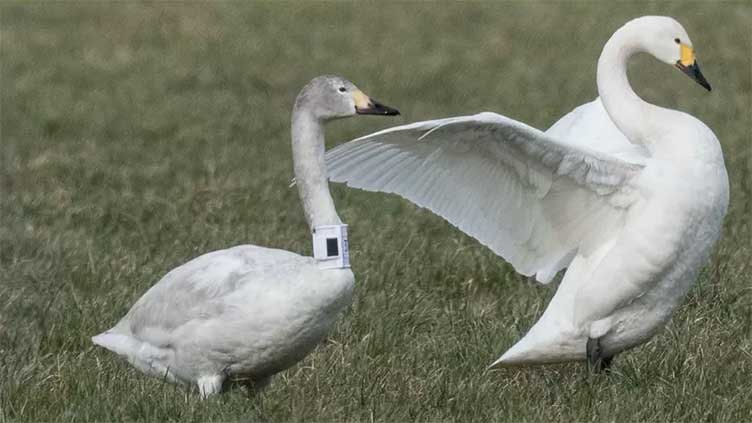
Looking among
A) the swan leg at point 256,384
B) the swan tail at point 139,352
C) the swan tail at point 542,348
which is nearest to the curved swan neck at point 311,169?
the swan leg at point 256,384

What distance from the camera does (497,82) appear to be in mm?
14867

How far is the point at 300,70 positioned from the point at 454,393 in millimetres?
10023

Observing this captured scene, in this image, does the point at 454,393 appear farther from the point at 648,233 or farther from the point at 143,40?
the point at 143,40

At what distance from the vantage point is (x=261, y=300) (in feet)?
17.7

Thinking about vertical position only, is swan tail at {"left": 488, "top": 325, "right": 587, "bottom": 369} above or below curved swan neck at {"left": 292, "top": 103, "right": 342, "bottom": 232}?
below

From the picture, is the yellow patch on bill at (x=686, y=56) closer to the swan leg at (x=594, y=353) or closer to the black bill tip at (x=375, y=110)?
the swan leg at (x=594, y=353)

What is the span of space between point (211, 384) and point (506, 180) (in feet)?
4.72

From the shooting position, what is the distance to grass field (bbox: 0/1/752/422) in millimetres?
5684

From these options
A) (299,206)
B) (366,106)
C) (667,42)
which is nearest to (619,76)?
(667,42)

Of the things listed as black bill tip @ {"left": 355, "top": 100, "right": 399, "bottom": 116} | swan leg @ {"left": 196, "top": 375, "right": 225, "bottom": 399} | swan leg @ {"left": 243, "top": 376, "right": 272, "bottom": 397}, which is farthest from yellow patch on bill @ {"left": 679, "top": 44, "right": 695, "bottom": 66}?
swan leg @ {"left": 196, "top": 375, "right": 225, "bottom": 399}

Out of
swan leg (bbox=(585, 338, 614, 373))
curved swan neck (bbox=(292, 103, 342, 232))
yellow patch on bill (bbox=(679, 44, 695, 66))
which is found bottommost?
swan leg (bbox=(585, 338, 614, 373))

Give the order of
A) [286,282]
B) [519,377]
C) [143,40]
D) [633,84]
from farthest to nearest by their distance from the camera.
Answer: [143,40], [633,84], [519,377], [286,282]

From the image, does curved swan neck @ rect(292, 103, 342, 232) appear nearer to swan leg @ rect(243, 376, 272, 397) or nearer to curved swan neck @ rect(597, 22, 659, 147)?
swan leg @ rect(243, 376, 272, 397)

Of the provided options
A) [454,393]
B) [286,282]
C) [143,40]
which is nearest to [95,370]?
[286,282]
